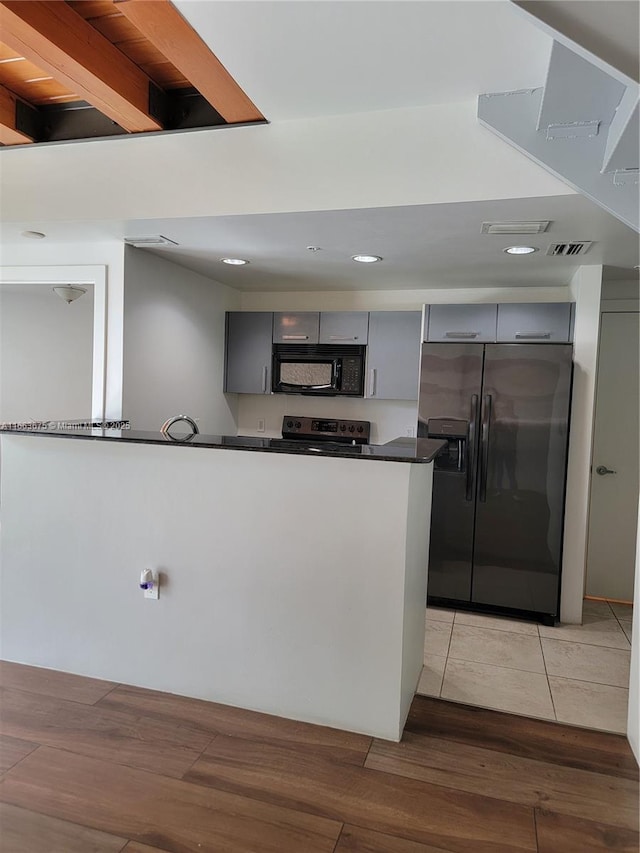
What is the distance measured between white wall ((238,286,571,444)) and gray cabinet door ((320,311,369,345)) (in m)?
0.30

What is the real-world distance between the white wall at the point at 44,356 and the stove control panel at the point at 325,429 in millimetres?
2018

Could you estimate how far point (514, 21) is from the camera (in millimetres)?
1684

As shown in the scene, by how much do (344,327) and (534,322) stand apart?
140 centimetres

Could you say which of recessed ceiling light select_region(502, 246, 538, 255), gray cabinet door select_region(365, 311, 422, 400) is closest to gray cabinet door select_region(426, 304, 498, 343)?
gray cabinet door select_region(365, 311, 422, 400)

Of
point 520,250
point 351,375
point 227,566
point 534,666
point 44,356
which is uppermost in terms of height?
point 520,250

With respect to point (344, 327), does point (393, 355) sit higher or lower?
lower

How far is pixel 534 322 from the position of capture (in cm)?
366

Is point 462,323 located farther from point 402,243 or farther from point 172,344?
point 172,344

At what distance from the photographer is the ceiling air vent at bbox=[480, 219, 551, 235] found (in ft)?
8.29

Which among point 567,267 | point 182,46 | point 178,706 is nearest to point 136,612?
point 178,706

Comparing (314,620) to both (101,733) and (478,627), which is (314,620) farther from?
(478,627)

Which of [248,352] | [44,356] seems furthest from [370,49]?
[44,356]

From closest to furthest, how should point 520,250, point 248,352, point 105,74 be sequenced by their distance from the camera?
1. point 105,74
2. point 520,250
3. point 248,352

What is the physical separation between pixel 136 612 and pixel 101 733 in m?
0.51
